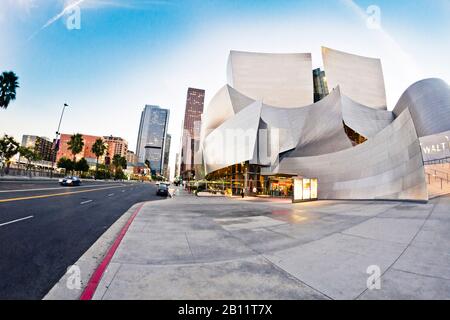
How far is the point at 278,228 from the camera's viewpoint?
725 cm

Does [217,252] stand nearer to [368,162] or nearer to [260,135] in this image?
[368,162]

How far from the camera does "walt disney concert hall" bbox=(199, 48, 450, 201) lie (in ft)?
53.6

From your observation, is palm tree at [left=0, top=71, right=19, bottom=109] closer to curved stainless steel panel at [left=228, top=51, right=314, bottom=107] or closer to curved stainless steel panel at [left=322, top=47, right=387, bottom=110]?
curved stainless steel panel at [left=228, top=51, right=314, bottom=107]

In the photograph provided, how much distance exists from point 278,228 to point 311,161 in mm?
21452

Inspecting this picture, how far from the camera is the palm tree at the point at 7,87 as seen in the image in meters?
33.2

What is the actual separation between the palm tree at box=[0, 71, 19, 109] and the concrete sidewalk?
4653cm

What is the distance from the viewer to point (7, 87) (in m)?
33.4

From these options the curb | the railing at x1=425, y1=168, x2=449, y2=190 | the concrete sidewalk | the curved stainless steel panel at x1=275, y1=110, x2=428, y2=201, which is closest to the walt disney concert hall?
the curved stainless steel panel at x1=275, y1=110, x2=428, y2=201

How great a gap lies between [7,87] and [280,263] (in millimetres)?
51884

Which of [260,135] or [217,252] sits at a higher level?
[260,135]

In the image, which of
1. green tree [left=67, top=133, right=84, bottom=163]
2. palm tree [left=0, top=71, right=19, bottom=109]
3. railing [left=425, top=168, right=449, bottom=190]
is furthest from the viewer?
green tree [left=67, top=133, right=84, bottom=163]

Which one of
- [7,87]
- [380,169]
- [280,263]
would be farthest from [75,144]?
[380,169]
